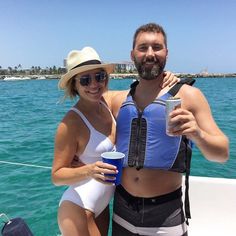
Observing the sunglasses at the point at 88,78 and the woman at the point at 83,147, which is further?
the sunglasses at the point at 88,78

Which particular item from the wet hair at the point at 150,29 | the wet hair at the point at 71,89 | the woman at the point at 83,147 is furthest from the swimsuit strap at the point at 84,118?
the wet hair at the point at 150,29

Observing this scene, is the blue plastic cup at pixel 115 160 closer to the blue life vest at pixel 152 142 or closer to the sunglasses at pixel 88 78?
the blue life vest at pixel 152 142

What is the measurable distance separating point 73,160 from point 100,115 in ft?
1.31

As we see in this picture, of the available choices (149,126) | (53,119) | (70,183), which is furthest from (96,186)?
(53,119)

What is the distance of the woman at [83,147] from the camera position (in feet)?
7.52

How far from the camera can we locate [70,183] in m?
2.30

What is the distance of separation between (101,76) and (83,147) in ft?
1.77

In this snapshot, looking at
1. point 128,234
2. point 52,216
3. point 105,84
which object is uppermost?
point 105,84

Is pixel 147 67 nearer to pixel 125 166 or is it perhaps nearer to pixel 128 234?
pixel 125 166

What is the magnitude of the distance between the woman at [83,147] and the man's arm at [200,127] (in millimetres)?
256

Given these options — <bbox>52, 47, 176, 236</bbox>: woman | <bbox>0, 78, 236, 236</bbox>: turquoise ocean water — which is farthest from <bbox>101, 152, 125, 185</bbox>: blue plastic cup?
<bbox>0, 78, 236, 236</bbox>: turquoise ocean water

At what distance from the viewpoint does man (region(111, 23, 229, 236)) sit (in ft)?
7.58

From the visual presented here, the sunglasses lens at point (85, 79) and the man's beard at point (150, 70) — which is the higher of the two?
the man's beard at point (150, 70)

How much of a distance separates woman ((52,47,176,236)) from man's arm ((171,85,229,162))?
10.1 inches
